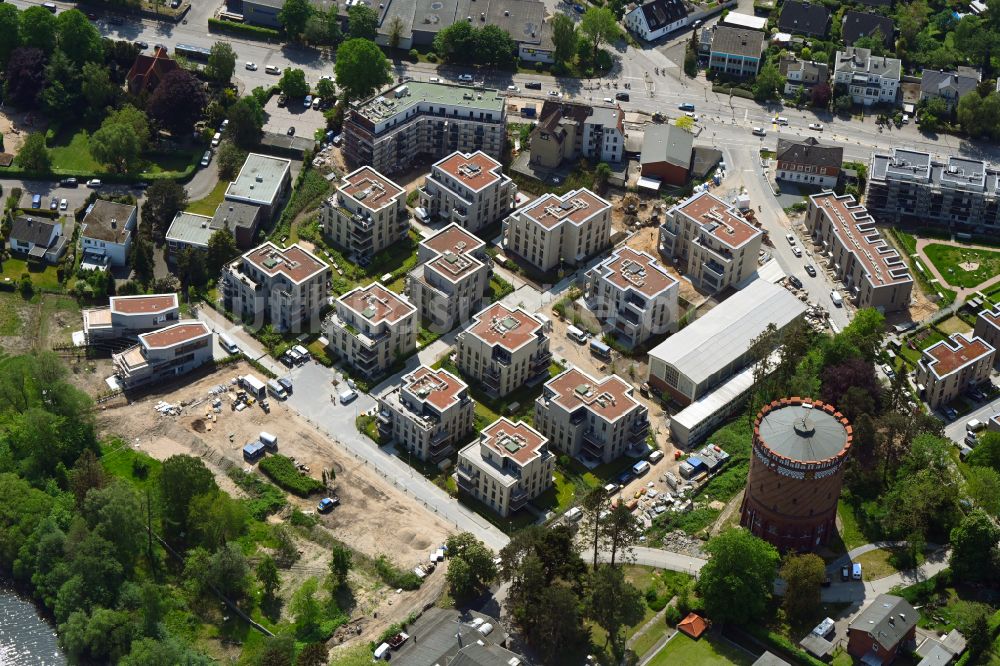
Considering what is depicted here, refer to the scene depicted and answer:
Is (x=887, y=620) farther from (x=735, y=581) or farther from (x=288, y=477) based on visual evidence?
(x=288, y=477)

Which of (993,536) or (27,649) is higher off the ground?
(993,536)

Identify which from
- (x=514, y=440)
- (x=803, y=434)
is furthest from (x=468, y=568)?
(x=803, y=434)

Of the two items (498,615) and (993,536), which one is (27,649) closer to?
(498,615)

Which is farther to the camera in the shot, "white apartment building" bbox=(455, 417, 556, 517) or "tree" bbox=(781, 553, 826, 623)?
"white apartment building" bbox=(455, 417, 556, 517)

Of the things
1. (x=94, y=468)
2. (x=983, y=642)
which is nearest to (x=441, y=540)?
(x=94, y=468)

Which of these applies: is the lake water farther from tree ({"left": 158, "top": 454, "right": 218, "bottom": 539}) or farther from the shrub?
the shrub

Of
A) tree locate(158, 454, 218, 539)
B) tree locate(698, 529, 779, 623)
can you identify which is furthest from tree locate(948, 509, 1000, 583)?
tree locate(158, 454, 218, 539)
